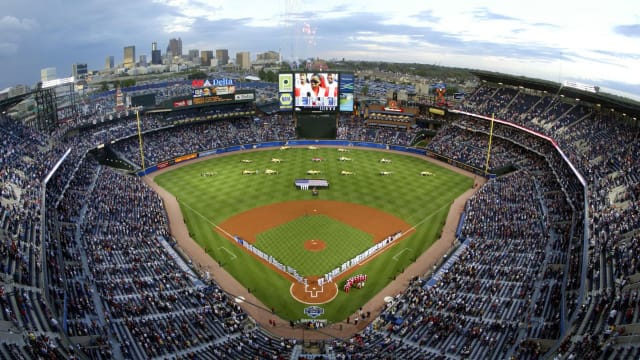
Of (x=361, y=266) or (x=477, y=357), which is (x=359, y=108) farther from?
(x=477, y=357)

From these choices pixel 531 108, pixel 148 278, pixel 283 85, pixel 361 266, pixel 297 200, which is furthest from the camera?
pixel 283 85

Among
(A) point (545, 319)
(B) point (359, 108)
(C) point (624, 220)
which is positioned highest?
(B) point (359, 108)

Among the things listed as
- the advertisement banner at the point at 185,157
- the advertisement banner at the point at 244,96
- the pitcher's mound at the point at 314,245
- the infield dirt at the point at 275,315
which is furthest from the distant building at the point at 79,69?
the pitcher's mound at the point at 314,245

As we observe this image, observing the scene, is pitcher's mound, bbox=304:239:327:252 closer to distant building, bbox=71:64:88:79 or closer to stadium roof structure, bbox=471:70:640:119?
stadium roof structure, bbox=471:70:640:119

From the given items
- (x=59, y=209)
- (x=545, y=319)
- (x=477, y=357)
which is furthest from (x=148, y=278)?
(x=545, y=319)

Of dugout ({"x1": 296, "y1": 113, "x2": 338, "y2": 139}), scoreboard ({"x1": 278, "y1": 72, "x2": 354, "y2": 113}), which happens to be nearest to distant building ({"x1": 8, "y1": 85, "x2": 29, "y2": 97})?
scoreboard ({"x1": 278, "y1": 72, "x2": 354, "y2": 113})

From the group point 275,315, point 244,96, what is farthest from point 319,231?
point 244,96
